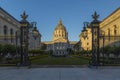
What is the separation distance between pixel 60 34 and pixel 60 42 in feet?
19.8

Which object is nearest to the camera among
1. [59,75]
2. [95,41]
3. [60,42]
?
[59,75]

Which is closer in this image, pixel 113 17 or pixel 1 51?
pixel 1 51

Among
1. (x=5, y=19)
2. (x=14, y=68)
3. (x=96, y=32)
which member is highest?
(x=5, y=19)

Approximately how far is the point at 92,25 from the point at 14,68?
7857 millimetres

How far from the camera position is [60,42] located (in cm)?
16700

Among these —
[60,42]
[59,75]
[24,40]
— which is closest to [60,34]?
[60,42]

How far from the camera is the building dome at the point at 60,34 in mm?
168875

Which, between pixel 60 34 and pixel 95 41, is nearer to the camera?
pixel 95 41

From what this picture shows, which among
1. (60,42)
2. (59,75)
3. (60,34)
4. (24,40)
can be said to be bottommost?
(59,75)

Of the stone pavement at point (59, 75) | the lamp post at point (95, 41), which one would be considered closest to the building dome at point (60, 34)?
the lamp post at point (95, 41)

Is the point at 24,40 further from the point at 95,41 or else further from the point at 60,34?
the point at 60,34

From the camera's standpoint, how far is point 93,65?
75.4 ft

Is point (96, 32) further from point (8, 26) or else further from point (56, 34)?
point (56, 34)

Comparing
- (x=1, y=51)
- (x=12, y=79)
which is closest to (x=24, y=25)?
(x=12, y=79)
